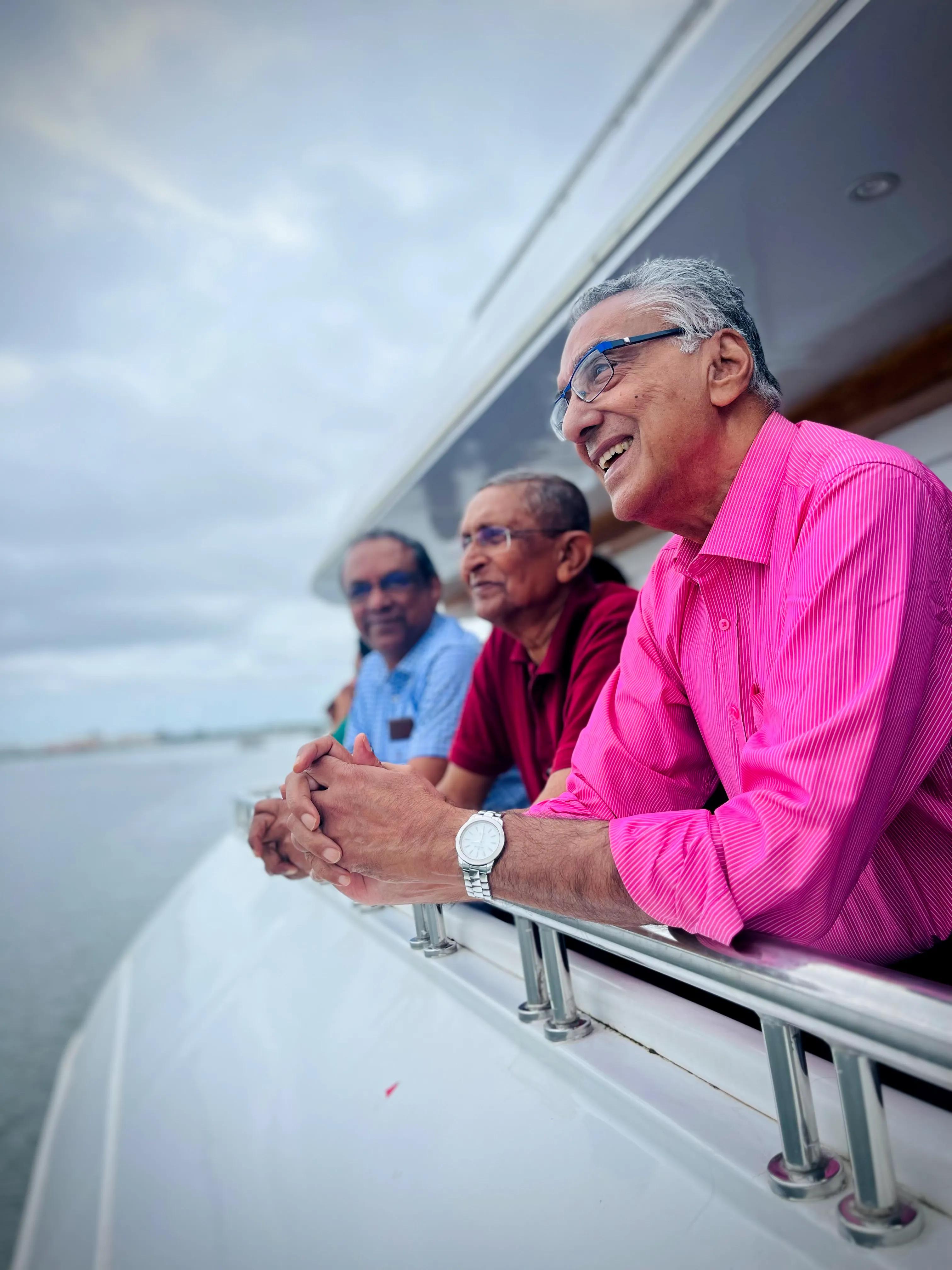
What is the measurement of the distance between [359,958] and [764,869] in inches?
49.9

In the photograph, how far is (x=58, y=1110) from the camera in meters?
3.16

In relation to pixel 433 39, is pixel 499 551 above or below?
below

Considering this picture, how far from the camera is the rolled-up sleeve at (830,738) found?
2.57ft

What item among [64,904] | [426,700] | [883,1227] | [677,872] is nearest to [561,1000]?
[677,872]

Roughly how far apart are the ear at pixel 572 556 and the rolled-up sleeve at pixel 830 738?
46.4 inches

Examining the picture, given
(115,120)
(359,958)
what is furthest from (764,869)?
(115,120)

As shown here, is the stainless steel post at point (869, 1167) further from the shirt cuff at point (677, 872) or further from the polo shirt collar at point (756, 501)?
the polo shirt collar at point (756, 501)

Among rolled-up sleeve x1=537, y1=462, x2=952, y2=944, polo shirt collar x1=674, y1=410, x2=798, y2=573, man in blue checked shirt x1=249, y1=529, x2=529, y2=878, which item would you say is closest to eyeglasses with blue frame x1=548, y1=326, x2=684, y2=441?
polo shirt collar x1=674, y1=410, x2=798, y2=573

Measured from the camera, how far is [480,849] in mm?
1005

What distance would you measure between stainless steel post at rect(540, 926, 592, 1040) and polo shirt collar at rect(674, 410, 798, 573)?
0.56 metres

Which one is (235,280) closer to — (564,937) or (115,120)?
(115,120)

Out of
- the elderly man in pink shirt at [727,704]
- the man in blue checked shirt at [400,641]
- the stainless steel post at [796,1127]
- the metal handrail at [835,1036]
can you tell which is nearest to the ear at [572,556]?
the man in blue checked shirt at [400,641]

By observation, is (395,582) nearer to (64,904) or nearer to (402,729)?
(402,729)

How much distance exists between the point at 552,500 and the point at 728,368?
3.40 feet
